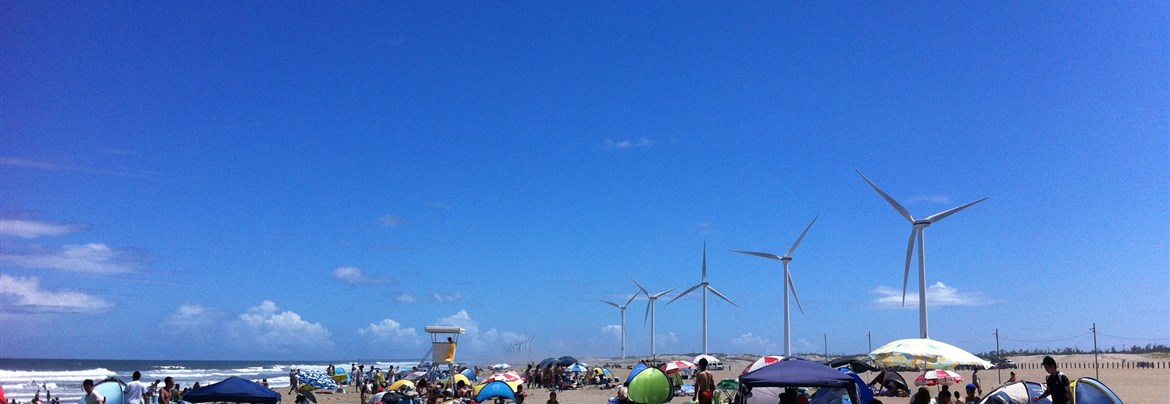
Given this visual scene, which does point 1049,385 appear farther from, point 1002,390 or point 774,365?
point 774,365

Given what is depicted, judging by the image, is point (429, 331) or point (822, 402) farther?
point (429, 331)

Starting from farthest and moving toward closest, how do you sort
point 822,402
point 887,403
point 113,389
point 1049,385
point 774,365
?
point 887,403 < point 113,389 < point 822,402 < point 774,365 < point 1049,385

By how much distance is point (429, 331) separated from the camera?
3048 centimetres

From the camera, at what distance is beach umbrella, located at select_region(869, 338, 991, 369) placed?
1711 centimetres

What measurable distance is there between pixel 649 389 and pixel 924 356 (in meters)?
5.60

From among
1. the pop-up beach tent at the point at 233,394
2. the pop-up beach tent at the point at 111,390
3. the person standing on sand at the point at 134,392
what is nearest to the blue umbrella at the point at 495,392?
the pop-up beach tent at the point at 233,394

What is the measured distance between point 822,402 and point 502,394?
26.3ft

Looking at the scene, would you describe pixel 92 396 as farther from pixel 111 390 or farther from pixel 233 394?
pixel 233 394

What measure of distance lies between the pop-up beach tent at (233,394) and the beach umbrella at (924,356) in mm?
11982

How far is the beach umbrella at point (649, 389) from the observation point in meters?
18.0

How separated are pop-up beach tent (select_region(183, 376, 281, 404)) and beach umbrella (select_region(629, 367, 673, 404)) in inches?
282

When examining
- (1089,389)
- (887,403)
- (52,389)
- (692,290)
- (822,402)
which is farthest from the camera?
(692,290)

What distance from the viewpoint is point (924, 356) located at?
17.3 meters

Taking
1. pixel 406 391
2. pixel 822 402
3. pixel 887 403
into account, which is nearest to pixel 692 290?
pixel 887 403
